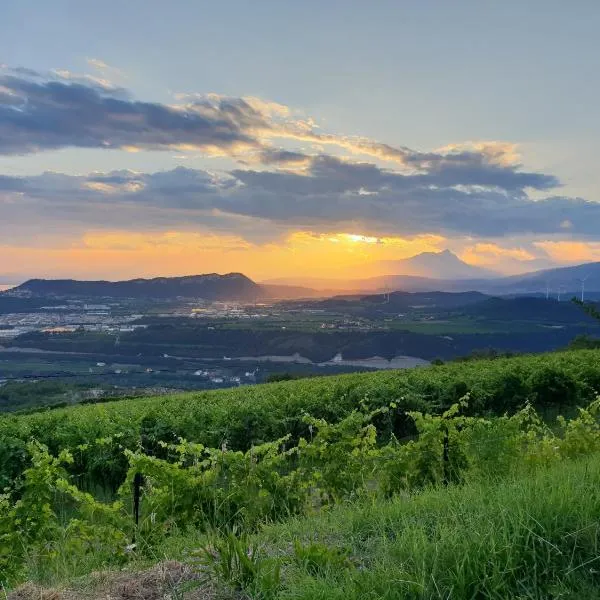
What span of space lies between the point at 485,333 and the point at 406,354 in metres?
20.1

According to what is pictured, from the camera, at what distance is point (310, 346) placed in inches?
3866

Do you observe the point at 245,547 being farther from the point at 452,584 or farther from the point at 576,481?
the point at 576,481

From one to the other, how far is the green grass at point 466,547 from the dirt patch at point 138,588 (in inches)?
23.3

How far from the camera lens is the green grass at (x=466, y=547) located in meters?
3.16

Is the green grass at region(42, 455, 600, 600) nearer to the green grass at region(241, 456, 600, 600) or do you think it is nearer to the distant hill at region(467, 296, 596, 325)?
the green grass at region(241, 456, 600, 600)

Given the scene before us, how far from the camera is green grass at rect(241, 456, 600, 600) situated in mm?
3164

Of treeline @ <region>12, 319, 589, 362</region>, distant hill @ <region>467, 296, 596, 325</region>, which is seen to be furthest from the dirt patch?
distant hill @ <region>467, 296, 596, 325</region>

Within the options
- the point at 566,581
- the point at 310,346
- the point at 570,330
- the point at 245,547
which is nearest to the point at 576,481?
the point at 566,581

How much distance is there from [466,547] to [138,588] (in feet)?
6.82

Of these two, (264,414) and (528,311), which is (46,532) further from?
(528,311)

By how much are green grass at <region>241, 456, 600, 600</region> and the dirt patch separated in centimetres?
59

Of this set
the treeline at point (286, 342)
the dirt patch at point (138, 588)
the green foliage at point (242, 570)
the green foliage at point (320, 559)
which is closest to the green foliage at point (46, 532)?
the dirt patch at point (138, 588)

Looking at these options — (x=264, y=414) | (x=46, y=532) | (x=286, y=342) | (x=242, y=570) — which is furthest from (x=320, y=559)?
(x=286, y=342)

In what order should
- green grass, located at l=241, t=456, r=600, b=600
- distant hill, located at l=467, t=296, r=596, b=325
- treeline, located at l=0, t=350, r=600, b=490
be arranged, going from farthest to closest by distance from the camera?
1. distant hill, located at l=467, t=296, r=596, b=325
2. treeline, located at l=0, t=350, r=600, b=490
3. green grass, located at l=241, t=456, r=600, b=600
